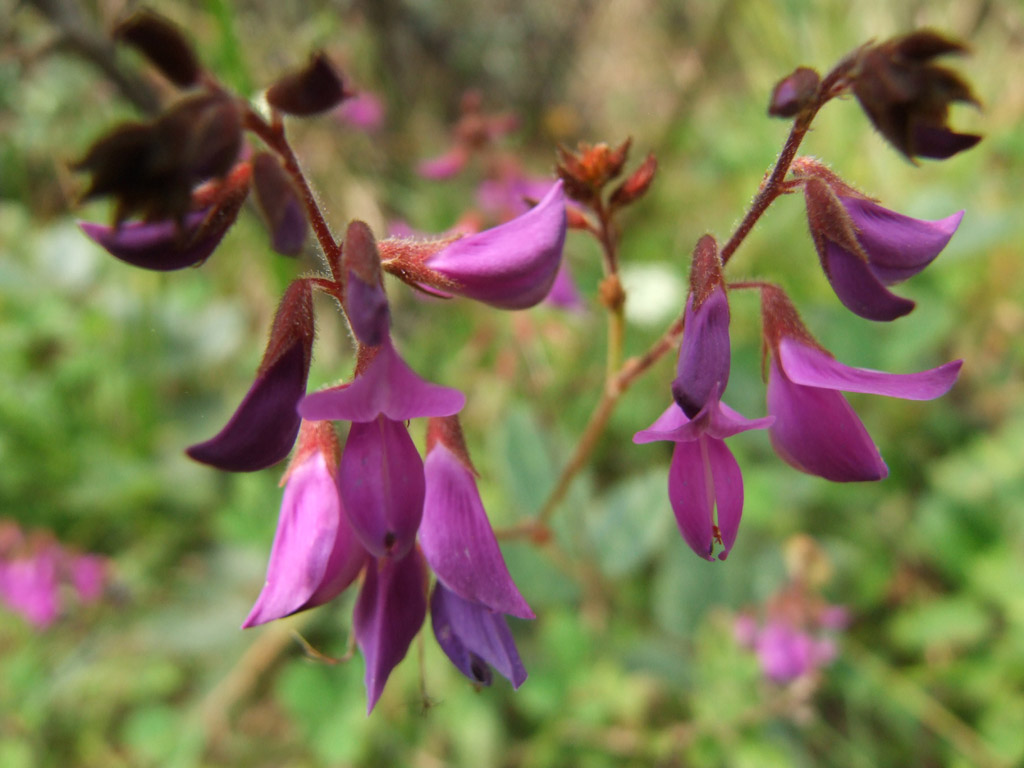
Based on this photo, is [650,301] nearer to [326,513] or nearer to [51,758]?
[326,513]


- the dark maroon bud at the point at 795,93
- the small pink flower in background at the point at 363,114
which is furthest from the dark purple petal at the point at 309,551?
the small pink flower in background at the point at 363,114

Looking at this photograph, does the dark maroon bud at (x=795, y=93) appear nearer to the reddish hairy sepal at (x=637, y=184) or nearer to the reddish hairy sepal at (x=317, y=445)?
the reddish hairy sepal at (x=637, y=184)

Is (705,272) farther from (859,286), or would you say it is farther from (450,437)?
(450,437)

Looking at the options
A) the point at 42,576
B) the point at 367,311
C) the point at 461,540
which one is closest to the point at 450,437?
the point at 461,540

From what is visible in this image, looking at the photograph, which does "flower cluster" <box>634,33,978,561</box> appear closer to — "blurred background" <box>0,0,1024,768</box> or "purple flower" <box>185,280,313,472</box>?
"purple flower" <box>185,280,313,472</box>

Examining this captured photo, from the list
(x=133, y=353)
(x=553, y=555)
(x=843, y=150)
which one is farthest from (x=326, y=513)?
(x=843, y=150)

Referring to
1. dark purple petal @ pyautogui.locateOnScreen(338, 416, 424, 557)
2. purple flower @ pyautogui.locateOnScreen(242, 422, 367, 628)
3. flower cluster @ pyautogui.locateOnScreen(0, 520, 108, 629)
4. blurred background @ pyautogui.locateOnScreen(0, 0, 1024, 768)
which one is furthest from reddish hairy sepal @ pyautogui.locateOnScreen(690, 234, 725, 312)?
flower cluster @ pyautogui.locateOnScreen(0, 520, 108, 629)
